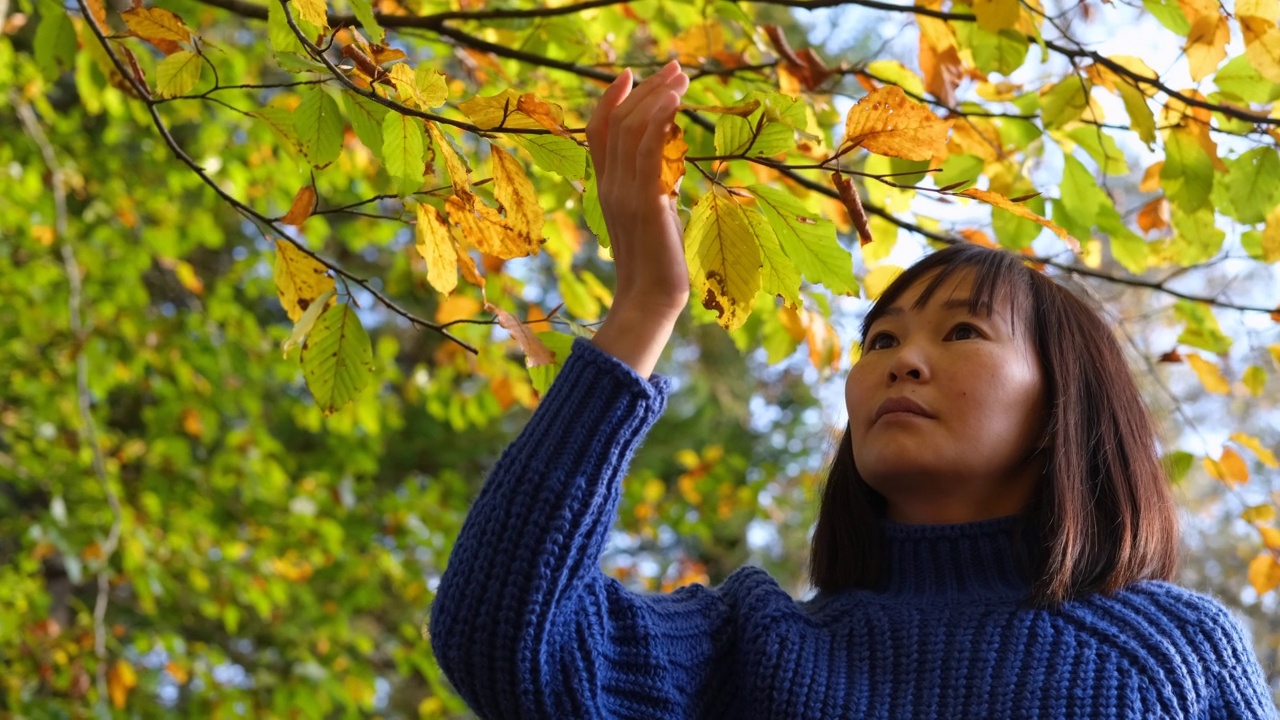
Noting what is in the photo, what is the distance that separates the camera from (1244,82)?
1556 mm

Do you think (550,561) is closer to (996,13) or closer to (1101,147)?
(996,13)

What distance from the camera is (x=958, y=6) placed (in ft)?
5.55

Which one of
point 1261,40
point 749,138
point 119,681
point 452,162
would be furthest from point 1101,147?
point 119,681

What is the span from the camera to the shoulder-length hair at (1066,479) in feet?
3.88

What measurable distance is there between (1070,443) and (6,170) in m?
3.94

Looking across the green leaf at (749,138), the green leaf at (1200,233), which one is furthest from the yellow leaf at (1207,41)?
the green leaf at (749,138)

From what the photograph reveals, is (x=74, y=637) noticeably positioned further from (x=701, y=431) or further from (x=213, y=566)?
(x=701, y=431)

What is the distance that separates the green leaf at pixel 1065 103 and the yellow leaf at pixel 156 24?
1.10 meters

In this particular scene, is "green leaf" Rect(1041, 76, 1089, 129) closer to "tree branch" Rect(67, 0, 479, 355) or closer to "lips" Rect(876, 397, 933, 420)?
"lips" Rect(876, 397, 933, 420)

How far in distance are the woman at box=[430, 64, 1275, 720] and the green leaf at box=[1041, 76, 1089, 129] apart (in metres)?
0.35

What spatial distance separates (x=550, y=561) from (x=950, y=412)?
458 millimetres

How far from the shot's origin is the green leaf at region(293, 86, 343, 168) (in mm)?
1182

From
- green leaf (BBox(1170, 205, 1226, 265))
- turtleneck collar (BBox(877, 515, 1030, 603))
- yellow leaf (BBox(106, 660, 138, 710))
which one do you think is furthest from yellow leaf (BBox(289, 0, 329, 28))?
yellow leaf (BBox(106, 660, 138, 710))

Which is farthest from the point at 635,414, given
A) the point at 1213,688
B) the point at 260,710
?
the point at 260,710
